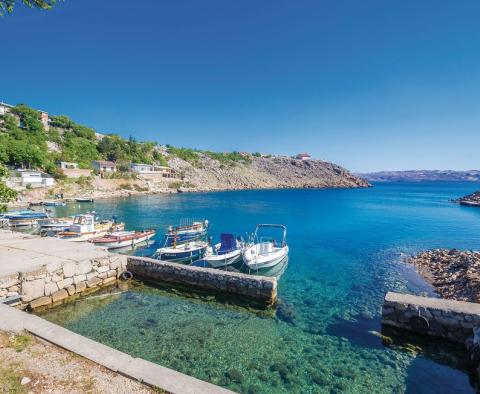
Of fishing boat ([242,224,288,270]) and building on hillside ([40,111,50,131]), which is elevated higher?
building on hillside ([40,111,50,131])

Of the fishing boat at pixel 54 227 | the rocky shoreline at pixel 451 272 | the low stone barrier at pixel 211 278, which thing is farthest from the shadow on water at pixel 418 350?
the fishing boat at pixel 54 227

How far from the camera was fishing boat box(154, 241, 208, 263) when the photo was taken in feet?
63.1

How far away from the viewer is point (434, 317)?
9484mm

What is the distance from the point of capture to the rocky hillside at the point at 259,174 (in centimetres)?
11954

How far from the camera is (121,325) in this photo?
10.1 metres

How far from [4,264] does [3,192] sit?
5.27 meters

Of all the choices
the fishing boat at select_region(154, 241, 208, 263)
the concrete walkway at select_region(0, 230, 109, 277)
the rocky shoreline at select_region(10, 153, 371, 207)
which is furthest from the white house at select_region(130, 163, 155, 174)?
the concrete walkway at select_region(0, 230, 109, 277)

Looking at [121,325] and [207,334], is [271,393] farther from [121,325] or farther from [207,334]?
[121,325]

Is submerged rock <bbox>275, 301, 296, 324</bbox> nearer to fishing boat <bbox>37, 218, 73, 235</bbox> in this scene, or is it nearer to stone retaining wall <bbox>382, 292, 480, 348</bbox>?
stone retaining wall <bbox>382, 292, 480, 348</bbox>

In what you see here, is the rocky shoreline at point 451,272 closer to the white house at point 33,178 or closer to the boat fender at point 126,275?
the boat fender at point 126,275

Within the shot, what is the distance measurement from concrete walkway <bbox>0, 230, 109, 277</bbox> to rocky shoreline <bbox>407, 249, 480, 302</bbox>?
18.2m

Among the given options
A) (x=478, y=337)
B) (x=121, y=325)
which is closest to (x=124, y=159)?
(x=121, y=325)

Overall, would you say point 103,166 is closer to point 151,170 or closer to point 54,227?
point 151,170

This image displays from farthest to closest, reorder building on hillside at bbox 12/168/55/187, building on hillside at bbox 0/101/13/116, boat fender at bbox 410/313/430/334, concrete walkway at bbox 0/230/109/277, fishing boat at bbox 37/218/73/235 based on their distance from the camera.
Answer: building on hillside at bbox 0/101/13/116
building on hillside at bbox 12/168/55/187
fishing boat at bbox 37/218/73/235
concrete walkway at bbox 0/230/109/277
boat fender at bbox 410/313/430/334
